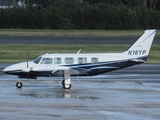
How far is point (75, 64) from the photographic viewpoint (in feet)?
82.5

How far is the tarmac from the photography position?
1712 centimetres

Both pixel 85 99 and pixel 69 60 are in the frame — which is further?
pixel 69 60

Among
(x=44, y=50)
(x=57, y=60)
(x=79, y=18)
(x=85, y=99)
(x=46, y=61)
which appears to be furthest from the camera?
(x=79, y=18)

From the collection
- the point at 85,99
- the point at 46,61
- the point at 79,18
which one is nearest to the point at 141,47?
the point at 46,61

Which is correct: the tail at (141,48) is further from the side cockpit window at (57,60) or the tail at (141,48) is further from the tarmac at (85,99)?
the side cockpit window at (57,60)

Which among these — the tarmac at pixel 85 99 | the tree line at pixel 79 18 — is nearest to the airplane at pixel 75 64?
the tarmac at pixel 85 99

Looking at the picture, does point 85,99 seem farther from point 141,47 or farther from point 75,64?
point 141,47

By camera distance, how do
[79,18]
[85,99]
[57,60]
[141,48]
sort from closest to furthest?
[85,99] < [57,60] < [141,48] < [79,18]

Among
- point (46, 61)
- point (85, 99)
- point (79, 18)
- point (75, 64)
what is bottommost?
point (85, 99)

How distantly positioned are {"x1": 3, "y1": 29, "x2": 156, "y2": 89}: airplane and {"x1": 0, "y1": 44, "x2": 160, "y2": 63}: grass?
54.4ft

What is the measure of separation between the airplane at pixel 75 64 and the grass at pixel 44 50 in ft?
54.4

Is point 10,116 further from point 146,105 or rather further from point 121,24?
point 121,24

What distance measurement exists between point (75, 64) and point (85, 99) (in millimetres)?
4338

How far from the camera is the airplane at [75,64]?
2467 centimetres
